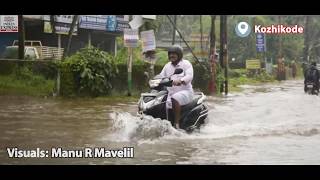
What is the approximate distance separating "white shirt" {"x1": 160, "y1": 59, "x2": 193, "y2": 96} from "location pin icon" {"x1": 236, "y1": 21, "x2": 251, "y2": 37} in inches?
26.4

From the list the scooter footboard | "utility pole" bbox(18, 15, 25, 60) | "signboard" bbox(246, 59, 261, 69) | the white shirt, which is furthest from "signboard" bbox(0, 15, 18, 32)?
"signboard" bbox(246, 59, 261, 69)

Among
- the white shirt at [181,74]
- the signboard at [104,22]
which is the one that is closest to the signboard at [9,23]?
the signboard at [104,22]

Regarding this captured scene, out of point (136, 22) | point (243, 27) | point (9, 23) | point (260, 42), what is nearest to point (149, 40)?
point (136, 22)

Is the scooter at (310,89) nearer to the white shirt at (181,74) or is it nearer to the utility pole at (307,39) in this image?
the utility pole at (307,39)

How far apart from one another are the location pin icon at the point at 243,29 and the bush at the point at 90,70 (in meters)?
1.75

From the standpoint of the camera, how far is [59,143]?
24.5 feet

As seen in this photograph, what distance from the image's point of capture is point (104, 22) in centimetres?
810

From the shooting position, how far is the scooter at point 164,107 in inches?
304

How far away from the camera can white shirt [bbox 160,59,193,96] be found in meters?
7.75

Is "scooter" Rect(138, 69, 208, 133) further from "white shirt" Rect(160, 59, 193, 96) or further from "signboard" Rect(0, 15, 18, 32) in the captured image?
"signboard" Rect(0, 15, 18, 32)

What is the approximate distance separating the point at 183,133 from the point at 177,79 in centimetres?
61
